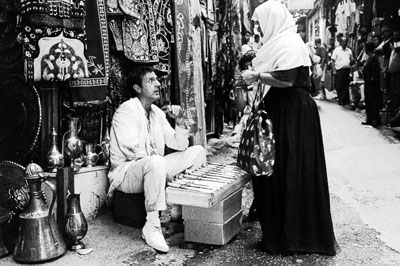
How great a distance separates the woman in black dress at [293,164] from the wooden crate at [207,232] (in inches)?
11.8

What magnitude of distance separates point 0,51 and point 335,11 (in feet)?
68.3

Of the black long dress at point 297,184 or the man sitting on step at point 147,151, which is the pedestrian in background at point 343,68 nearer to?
the man sitting on step at point 147,151

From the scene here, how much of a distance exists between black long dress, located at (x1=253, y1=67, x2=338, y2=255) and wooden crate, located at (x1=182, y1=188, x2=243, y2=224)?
0.28 meters

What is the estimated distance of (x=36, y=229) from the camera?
3.30 meters

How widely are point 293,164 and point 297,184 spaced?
0.48 ft

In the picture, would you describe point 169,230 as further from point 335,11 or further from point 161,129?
point 335,11

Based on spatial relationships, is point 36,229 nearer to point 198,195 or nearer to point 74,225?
point 74,225

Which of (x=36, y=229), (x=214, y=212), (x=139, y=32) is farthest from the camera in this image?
(x=139, y=32)

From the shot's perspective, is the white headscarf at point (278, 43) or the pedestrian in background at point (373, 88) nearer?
the white headscarf at point (278, 43)

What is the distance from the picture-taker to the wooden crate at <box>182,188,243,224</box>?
11.6 feet

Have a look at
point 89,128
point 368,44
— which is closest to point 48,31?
point 89,128

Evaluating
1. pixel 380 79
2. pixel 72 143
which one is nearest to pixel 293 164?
pixel 72 143

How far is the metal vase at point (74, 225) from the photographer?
11.4 ft

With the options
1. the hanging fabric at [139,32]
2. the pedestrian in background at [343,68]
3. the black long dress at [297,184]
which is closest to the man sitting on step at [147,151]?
→ the hanging fabric at [139,32]
